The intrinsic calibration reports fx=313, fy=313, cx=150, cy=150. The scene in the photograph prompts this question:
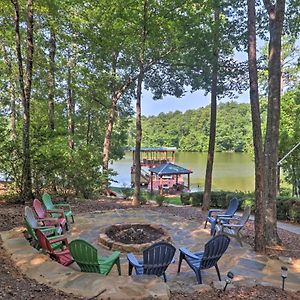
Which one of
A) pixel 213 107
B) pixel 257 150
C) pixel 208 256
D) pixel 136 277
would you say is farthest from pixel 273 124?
pixel 213 107

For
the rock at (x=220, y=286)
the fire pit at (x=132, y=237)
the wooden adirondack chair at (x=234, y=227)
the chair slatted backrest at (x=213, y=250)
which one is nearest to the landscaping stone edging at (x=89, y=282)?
the rock at (x=220, y=286)

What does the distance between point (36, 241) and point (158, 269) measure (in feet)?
7.00

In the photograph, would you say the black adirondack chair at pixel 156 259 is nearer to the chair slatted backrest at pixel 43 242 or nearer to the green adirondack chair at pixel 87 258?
Result: the green adirondack chair at pixel 87 258

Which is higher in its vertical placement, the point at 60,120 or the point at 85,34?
the point at 85,34

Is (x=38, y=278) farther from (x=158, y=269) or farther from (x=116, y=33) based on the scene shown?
(x=116, y=33)

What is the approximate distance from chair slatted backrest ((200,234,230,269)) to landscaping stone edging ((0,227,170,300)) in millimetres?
920

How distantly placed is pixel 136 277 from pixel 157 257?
464 millimetres

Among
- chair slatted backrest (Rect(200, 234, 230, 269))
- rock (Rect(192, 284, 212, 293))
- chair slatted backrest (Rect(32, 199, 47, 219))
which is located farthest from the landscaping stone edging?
chair slatted backrest (Rect(32, 199, 47, 219))

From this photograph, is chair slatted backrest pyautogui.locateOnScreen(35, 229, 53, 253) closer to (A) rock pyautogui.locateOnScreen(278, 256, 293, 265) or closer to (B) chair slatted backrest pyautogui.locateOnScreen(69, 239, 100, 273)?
(B) chair slatted backrest pyautogui.locateOnScreen(69, 239, 100, 273)

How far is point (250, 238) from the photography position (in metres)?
6.48

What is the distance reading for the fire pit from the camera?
5367mm

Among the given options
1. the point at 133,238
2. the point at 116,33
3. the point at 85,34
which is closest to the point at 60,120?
the point at 85,34

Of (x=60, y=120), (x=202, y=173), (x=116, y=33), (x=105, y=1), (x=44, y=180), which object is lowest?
(x=202, y=173)

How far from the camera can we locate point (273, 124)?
19.3ft
